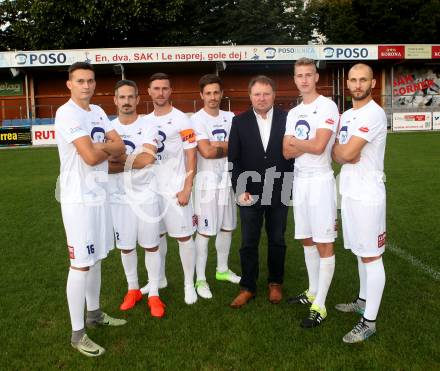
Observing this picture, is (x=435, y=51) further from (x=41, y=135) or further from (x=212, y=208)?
(x=212, y=208)

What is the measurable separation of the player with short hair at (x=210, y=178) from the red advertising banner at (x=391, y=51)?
1050 inches

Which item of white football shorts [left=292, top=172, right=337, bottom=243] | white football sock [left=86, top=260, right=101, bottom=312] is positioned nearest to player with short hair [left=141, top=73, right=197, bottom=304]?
white football sock [left=86, top=260, right=101, bottom=312]

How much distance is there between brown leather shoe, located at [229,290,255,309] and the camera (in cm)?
462

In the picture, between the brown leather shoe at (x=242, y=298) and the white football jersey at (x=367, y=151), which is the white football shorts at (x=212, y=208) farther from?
the white football jersey at (x=367, y=151)

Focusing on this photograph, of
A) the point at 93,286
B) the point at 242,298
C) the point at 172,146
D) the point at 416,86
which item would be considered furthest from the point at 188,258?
the point at 416,86

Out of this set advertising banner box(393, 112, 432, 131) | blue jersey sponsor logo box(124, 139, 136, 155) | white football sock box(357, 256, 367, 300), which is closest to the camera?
white football sock box(357, 256, 367, 300)

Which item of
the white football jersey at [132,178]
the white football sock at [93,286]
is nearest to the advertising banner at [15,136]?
the white football jersey at [132,178]

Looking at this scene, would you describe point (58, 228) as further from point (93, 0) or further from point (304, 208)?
point (93, 0)

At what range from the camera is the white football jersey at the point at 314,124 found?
13.3 ft

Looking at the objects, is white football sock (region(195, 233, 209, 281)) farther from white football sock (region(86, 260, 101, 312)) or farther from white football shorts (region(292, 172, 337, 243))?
white football shorts (region(292, 172, 337, 243))

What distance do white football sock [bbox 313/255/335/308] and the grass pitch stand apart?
0.72ft

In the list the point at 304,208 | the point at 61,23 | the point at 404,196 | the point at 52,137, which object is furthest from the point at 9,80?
the point at 304,208

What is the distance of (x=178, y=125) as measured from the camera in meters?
4.71

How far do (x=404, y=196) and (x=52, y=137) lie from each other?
18.5 m
